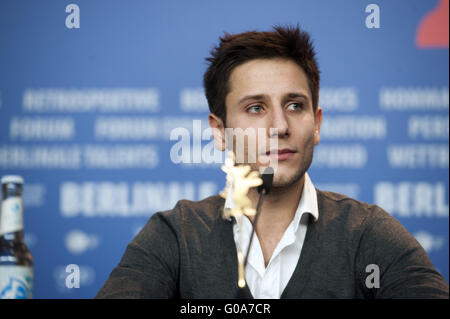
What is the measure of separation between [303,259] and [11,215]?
1.87 ft

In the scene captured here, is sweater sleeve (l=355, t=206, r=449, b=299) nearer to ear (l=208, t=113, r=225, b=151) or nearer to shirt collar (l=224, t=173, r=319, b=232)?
shirt collar (l=224, t=173, r=319, b=232)

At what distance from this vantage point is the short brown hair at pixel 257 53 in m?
1.10

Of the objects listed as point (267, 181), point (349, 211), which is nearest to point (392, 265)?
point (349, 211)

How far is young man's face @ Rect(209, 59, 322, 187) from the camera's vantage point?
3.27 feet

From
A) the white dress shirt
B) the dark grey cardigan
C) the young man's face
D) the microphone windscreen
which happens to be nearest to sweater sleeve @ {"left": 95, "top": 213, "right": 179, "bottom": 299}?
the dark grey cardigan

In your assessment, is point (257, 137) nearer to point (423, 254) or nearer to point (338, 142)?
point (423, 254)

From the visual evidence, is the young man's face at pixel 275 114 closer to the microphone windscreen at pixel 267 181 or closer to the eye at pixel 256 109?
the eye at pixel 256 109

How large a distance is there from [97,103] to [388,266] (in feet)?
4.69

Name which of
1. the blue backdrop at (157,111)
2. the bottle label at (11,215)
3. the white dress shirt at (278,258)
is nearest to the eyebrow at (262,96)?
the white dress shirt at (278,258)

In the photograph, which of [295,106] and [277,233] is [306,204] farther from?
[295,106]

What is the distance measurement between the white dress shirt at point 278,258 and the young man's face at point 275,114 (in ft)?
0.28

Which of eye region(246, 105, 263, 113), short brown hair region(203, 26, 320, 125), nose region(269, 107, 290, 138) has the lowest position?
nose region(269, 107, 290, 138)

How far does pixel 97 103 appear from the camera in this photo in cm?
194

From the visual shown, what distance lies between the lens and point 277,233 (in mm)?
1057
